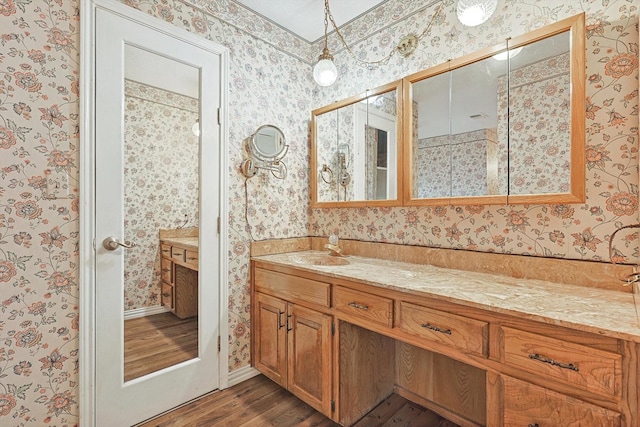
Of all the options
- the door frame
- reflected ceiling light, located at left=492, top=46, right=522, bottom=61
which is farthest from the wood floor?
reflected ceiling light, located at left=492, top=46, right=522, bottom=61

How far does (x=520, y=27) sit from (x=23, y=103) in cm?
238

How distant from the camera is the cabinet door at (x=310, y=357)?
1.64 m

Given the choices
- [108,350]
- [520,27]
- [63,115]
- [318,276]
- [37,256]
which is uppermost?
[520,27]

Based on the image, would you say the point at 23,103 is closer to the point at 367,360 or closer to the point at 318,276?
the point at 318,276

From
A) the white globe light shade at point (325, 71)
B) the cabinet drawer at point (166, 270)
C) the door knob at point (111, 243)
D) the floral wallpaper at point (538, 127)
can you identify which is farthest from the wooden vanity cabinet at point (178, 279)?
the floral wallpaper at point (538, 127)

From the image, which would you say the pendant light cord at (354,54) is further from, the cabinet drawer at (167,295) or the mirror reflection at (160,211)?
the cabinet drawer at (167,295)

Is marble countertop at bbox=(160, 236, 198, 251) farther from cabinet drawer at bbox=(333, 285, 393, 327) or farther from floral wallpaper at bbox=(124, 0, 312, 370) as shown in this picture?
cabinet drawer at bbox=(333, 285, 393, 327)

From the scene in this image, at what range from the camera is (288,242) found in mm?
2383

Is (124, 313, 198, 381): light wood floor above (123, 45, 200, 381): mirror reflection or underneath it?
underneath

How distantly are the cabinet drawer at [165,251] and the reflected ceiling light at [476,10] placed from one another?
1976 millimetres

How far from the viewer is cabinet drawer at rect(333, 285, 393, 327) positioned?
1394mm

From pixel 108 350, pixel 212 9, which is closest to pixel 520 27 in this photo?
pixel 212 9

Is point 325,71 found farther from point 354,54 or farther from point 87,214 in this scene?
point 87,214

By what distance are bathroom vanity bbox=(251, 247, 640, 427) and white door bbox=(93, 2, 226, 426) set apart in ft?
1.22
